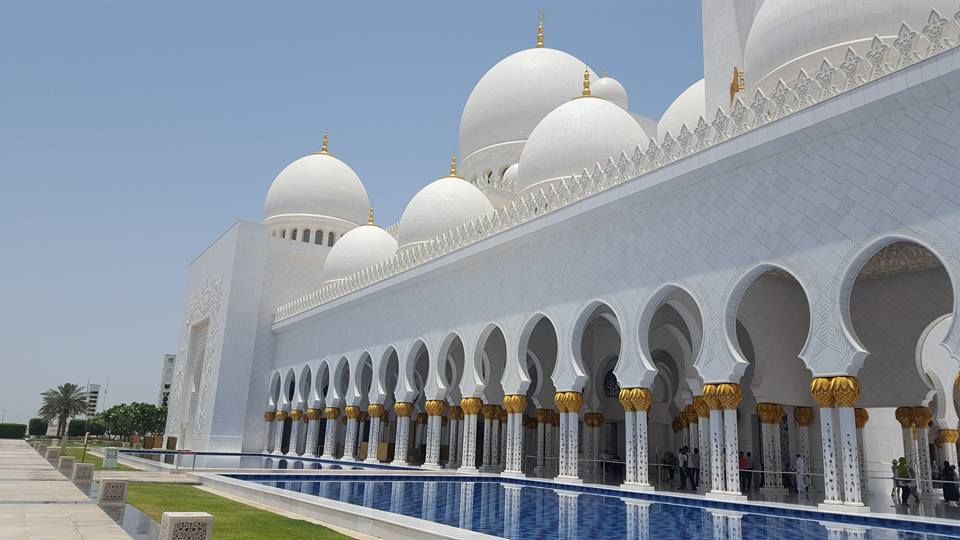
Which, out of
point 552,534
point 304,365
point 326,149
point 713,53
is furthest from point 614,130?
point 326,149

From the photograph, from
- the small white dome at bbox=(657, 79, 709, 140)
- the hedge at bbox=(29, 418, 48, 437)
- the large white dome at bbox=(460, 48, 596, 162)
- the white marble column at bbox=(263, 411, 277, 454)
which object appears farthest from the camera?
the hedge at bbox=(29, 418, 48, 437)

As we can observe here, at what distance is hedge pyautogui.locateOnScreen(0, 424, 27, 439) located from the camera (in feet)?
125

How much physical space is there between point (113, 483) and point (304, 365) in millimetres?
13424

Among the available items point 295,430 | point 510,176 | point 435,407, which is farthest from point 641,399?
point 295,430

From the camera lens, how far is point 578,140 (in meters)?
13.5

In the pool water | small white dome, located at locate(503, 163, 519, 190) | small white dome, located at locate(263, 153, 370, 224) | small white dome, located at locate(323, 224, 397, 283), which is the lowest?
the pool water

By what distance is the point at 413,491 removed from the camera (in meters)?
8.84

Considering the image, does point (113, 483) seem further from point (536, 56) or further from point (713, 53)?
point (536, 56)

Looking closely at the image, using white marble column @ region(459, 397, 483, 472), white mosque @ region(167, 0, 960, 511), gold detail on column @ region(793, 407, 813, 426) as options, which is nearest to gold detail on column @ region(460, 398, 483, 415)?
white marble column @ region(459, 397, 483, 472)

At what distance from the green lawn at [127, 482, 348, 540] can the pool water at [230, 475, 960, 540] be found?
102 cm

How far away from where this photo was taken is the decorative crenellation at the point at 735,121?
7.13 meters

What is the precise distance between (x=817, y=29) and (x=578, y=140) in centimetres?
505

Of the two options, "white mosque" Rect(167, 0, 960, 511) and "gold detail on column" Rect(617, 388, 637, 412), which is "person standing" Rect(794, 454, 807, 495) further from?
"gold detail on column" Rect(617, 388, 637, 412)

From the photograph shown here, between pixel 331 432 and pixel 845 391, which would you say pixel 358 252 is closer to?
pixel 331 432
